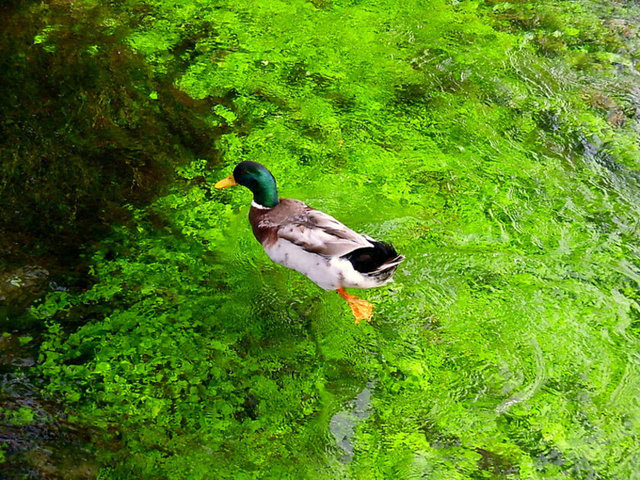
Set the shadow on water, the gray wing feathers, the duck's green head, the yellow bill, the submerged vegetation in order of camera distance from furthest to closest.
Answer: the yellow bill → the duck's green head → the gray wing feathers → the submerged vegetation → the shadow on water

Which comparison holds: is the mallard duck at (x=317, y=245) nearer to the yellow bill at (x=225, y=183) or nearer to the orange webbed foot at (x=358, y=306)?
the orange webbed foot at (x=358, y=306)

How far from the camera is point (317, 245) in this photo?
10.9ft

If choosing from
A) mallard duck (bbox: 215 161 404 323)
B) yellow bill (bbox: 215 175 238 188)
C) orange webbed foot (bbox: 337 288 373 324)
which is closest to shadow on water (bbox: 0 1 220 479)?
yellow bill (bbox: 215 175 238 188)

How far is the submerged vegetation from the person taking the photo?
2.92 metres

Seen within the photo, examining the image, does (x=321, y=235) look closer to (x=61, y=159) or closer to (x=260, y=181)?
(x=260, y=181)

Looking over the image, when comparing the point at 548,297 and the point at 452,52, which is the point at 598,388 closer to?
the point at 548,297

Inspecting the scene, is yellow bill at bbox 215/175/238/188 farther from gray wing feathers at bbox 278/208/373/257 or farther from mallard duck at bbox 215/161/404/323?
gray wing feathers at bbox 278/208/373/257

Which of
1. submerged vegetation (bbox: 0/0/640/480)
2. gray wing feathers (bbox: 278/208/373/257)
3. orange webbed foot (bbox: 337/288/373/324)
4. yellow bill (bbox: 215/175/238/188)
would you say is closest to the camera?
submerged vegetation (bbox: 0/0/640/480)

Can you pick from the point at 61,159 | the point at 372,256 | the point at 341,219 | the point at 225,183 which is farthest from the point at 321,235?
the point at 61,159

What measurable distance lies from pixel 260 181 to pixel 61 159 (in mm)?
1592

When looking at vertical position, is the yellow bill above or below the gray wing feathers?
below

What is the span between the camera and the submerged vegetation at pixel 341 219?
9.59 feet

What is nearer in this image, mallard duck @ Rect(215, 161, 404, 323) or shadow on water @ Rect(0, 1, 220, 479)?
shadow on water @ Rect(0, 1, 220, 479)

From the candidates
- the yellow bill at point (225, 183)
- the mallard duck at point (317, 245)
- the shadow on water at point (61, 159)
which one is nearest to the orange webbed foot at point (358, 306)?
the mallard duck at point (317, 245)
